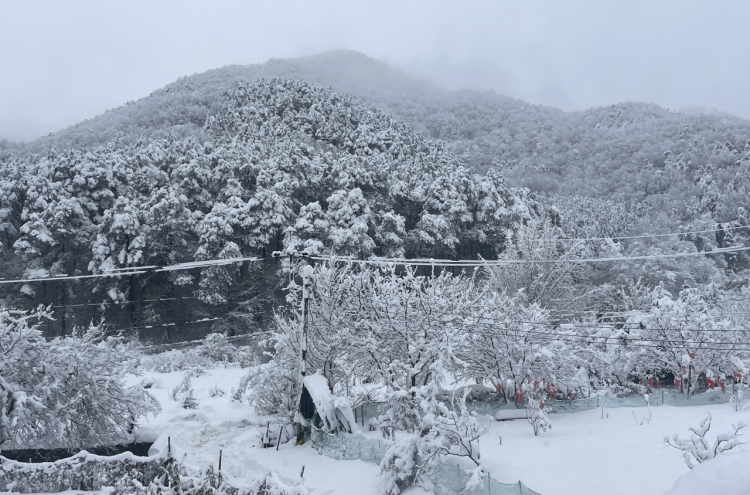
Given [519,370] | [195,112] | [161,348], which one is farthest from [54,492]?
[195,112]

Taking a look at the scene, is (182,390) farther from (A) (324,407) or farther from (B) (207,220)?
(B) (207,220)

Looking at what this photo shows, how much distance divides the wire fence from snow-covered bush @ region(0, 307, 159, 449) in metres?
6.04

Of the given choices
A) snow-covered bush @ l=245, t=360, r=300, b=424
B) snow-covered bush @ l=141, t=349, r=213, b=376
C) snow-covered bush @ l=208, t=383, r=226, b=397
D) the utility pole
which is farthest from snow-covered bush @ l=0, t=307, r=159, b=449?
snow-covered bush @ l=141, t=349, r=213, b=376

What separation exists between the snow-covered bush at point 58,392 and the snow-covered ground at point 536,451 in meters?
2.67

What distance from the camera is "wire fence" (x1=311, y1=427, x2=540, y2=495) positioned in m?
→ 11.9

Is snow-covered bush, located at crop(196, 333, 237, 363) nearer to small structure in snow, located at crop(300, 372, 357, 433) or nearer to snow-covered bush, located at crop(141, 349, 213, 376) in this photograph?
snow-covered bush, located at crop(141, 349, 213, 376)

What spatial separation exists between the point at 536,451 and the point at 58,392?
14.6m

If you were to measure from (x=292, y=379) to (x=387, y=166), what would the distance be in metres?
33.1

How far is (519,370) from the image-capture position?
2272cm

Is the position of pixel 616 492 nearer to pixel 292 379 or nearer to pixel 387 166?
pixel 292 379

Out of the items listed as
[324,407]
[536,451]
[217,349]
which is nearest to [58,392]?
[324,407]

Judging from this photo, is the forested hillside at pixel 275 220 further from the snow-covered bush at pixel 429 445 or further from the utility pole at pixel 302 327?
the snow-covered bush at pixel 429 445

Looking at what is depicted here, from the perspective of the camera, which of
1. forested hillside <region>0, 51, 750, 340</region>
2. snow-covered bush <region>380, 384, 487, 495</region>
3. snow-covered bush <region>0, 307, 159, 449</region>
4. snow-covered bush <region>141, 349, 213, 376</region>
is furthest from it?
forested hillside <region>0, 51, 750, 340</region>

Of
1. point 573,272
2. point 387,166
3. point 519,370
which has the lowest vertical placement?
point 519,370
